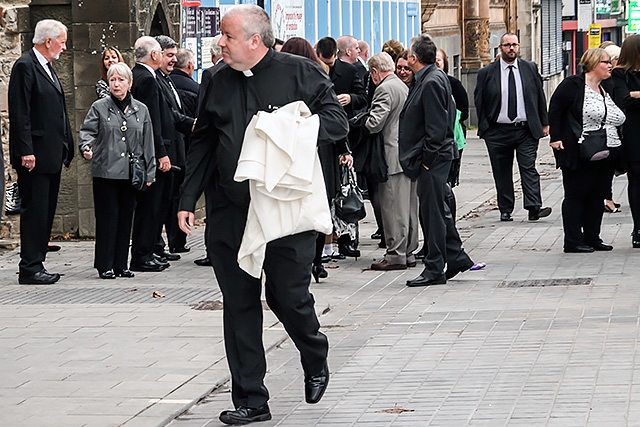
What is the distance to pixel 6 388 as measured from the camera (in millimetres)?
7316

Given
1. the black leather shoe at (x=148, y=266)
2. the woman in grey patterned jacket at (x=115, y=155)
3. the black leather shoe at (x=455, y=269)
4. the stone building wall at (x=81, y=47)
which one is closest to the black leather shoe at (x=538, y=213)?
the stone building wall at (x=81, y=47)

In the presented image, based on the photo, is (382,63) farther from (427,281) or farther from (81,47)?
(81,47)

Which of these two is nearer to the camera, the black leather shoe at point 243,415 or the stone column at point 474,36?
the black leather shoe at point 243,415

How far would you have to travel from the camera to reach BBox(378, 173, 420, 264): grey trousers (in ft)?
39.7

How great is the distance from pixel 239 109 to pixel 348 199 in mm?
5436

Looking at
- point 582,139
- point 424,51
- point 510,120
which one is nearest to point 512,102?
point 510,120

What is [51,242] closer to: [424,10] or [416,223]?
[416,223]

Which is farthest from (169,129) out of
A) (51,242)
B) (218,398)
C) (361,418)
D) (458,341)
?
(361,418)

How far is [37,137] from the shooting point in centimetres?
1114

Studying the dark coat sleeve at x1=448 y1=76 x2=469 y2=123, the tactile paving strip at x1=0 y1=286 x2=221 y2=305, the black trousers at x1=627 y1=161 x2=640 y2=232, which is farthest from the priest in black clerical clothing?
the dark coat sleeve at x1=448 y1=76 x2=469 y2=123

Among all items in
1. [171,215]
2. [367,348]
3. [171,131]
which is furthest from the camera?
[171,215]

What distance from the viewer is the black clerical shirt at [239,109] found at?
6523mm

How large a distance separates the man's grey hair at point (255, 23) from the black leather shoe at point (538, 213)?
972 centimetres

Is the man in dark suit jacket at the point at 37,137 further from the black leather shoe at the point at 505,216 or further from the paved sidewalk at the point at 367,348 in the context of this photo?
the black leather shoe at the point at 505,216
